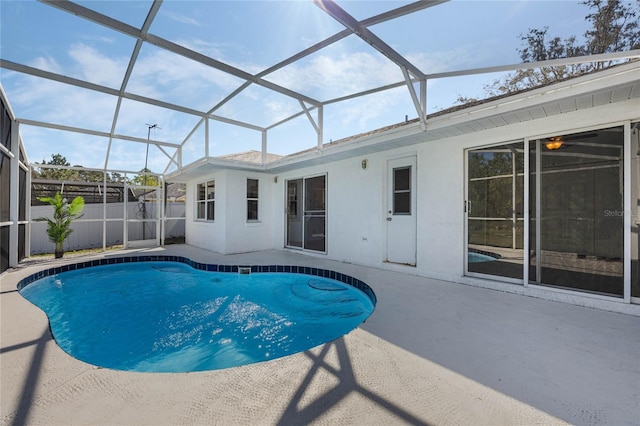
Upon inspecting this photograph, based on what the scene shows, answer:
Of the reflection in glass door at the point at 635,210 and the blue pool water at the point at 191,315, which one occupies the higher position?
the reflection in glass door at the point at 635,210

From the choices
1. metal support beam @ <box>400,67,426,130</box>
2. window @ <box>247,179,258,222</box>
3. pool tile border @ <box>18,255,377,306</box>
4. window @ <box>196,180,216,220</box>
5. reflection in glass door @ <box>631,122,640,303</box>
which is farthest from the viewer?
window @ <box>196,180,216,220</box>

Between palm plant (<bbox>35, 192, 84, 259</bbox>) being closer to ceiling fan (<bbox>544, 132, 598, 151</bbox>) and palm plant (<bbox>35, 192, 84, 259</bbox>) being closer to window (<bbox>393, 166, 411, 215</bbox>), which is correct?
window (<bbox>393, 166, 411, 215</bbox>)

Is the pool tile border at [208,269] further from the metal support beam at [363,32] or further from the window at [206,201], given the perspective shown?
the metal support beam at [363,32]

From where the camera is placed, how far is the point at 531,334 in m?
2.71

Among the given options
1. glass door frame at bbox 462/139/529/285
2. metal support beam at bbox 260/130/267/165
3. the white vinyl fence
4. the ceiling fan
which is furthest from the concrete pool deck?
the white vinyl fence

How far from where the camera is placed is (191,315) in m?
3.90

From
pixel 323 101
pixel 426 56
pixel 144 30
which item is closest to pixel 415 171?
pixel 426 56

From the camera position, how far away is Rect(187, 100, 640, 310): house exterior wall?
158 inches

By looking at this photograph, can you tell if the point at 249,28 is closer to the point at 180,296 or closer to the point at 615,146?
the point at 180,296

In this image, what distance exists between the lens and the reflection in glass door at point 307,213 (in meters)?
7.57

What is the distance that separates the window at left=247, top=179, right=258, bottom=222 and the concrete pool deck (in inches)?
220

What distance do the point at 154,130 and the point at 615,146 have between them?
993 centimetres

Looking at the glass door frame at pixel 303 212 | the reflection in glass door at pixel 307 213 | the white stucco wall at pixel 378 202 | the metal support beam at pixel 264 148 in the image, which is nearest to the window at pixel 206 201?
the white stucco wall at pixel 378 202

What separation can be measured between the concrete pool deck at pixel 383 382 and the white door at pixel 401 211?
2.65m
